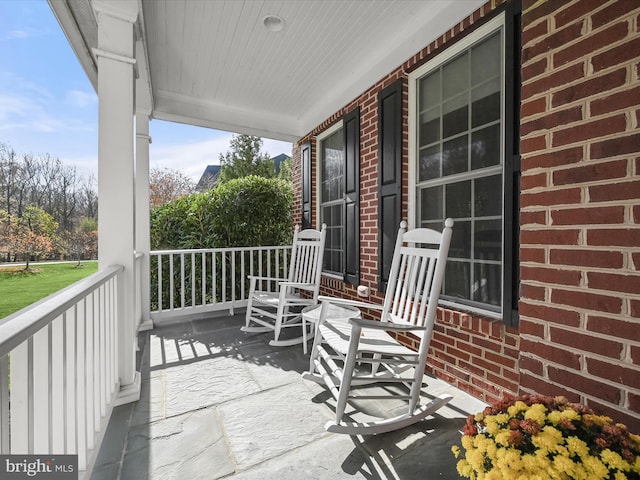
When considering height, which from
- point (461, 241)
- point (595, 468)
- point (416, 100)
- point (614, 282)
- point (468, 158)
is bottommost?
point (595, 468)

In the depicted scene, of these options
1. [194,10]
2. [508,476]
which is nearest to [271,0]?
[194,10]

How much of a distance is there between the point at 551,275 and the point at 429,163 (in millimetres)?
1477

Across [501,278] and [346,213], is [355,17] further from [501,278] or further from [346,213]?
[501,278]

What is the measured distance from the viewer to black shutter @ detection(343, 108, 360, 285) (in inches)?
126

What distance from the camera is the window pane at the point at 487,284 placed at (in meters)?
1.96

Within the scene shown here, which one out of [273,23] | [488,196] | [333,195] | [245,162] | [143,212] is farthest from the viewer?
[245,162]

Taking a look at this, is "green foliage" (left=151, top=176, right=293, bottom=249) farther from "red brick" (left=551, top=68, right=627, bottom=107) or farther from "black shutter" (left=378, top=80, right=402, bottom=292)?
"red brick" (left=551, top=68, right=627, bottom=107)

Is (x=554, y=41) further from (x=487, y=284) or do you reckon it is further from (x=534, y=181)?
(x=487, y=284)

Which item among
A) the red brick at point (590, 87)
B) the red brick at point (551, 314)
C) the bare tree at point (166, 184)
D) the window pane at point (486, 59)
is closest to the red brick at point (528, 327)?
the red brick at point (551, 314)

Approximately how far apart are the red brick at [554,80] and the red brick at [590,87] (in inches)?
1.2

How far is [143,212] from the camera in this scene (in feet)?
11.7

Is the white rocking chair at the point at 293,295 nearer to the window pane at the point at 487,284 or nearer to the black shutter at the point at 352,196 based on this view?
the black shutter at the point at 352,196

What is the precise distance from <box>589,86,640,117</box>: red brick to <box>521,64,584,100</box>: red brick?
0.13 metres

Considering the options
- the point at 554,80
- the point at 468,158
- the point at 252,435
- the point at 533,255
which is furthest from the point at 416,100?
the point at 252,435
